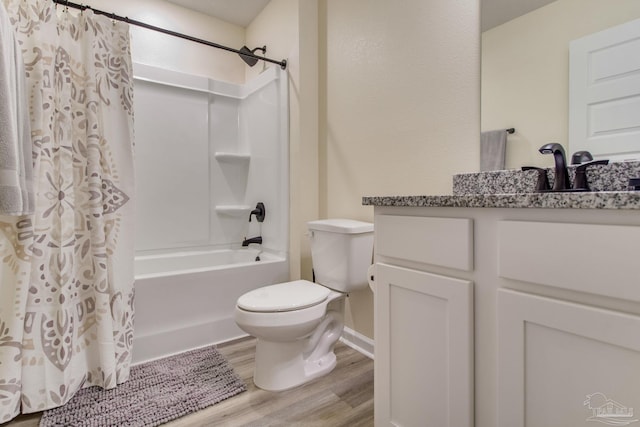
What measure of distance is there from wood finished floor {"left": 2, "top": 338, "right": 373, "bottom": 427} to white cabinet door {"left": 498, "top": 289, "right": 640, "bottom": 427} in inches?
31.0

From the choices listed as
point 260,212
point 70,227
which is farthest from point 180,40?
point 70,227

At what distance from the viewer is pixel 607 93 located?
39.4 inches

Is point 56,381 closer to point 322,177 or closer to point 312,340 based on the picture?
point 312,340

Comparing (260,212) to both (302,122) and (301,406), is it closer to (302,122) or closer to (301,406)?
(302,122)

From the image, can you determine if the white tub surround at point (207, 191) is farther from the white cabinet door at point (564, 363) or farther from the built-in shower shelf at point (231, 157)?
the white cabinet door at point (564, 363)

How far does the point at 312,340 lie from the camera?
1.68 metres

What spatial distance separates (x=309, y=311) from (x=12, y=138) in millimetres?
1294

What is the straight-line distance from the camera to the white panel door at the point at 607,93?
95 centimetres

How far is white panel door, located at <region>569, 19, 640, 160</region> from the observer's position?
95 cm

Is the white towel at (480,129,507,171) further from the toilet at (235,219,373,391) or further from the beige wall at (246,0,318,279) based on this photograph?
the beige wall at (246,0,318,279)

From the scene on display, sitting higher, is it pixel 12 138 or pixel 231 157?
pixel 231 157

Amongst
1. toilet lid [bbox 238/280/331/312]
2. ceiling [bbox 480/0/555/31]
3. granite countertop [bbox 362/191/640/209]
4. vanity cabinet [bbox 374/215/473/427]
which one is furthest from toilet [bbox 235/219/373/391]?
ceiling [bbox 480/0/555/31]

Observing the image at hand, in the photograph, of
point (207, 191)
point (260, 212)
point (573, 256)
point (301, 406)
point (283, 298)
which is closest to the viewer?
point (573, 256)

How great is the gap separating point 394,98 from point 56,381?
7.00 ft
